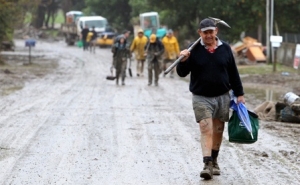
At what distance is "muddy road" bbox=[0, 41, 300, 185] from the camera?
30.5 feet

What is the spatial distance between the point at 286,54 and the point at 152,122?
2094 cm

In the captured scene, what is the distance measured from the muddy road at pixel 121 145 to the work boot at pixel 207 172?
0.08 metres

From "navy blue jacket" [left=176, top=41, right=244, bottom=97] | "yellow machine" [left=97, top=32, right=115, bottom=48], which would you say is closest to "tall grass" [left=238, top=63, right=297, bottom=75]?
"navy blue jacket" [left=176, top=41, right=244, bottom=97]

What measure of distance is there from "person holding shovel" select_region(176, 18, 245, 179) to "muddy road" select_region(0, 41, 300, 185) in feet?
1.60

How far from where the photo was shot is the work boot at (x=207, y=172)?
893cm

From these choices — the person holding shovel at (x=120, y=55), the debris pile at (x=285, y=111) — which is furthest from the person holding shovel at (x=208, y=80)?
the person holding shovel at (x=120, y=55)

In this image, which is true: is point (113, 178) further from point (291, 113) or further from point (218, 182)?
point (291, 113)

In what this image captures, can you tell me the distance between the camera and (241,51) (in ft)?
133

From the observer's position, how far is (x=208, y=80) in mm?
9039

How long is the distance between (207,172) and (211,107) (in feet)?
2.43

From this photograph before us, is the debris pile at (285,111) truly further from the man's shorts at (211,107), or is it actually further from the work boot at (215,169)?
the man's shorts at (211,107)

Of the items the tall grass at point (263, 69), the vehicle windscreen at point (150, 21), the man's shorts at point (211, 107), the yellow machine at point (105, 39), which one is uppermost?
the man's shorts at point (211, 107)

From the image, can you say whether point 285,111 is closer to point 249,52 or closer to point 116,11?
point 249,52

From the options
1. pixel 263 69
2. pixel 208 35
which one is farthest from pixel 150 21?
pixel 208 35
